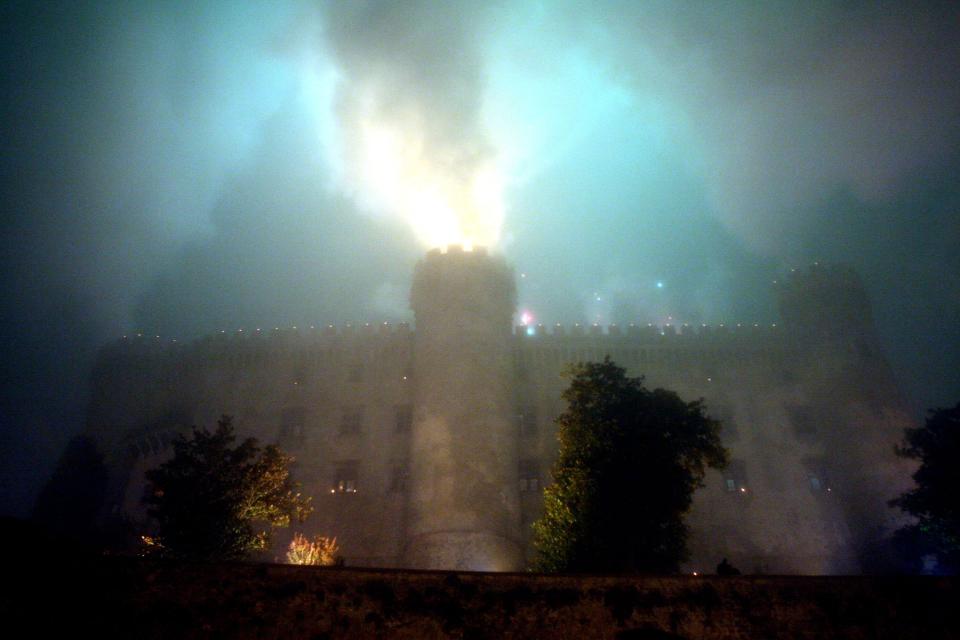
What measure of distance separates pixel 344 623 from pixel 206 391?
3371 cm

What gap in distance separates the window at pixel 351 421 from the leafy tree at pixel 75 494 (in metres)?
16.1

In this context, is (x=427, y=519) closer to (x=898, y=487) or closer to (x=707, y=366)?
(x=707, y=366)

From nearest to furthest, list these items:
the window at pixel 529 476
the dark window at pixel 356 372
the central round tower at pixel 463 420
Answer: the central round tower at pixel 463 420 < the window at pixel 529 476 < the dark window at pixel 356 372

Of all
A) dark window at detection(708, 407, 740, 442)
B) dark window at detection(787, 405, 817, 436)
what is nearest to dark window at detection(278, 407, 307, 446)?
dark window at detection(708, 407, 740, 442)

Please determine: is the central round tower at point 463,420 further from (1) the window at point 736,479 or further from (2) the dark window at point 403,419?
(1) the window at point 736,479

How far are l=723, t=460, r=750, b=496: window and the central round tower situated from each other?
13403 mm

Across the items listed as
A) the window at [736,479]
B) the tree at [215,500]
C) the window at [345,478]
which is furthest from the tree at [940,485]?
the window at [345,478]

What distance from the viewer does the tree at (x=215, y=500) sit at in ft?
57.3

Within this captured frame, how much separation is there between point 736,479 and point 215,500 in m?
28.3

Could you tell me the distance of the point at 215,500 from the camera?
1808cm

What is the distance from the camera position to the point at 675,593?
328 inches

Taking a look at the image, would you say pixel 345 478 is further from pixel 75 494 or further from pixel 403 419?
pixel 75 494

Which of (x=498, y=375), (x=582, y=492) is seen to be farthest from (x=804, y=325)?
(x=582, y=492)

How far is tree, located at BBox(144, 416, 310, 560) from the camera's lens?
57.3 ft
